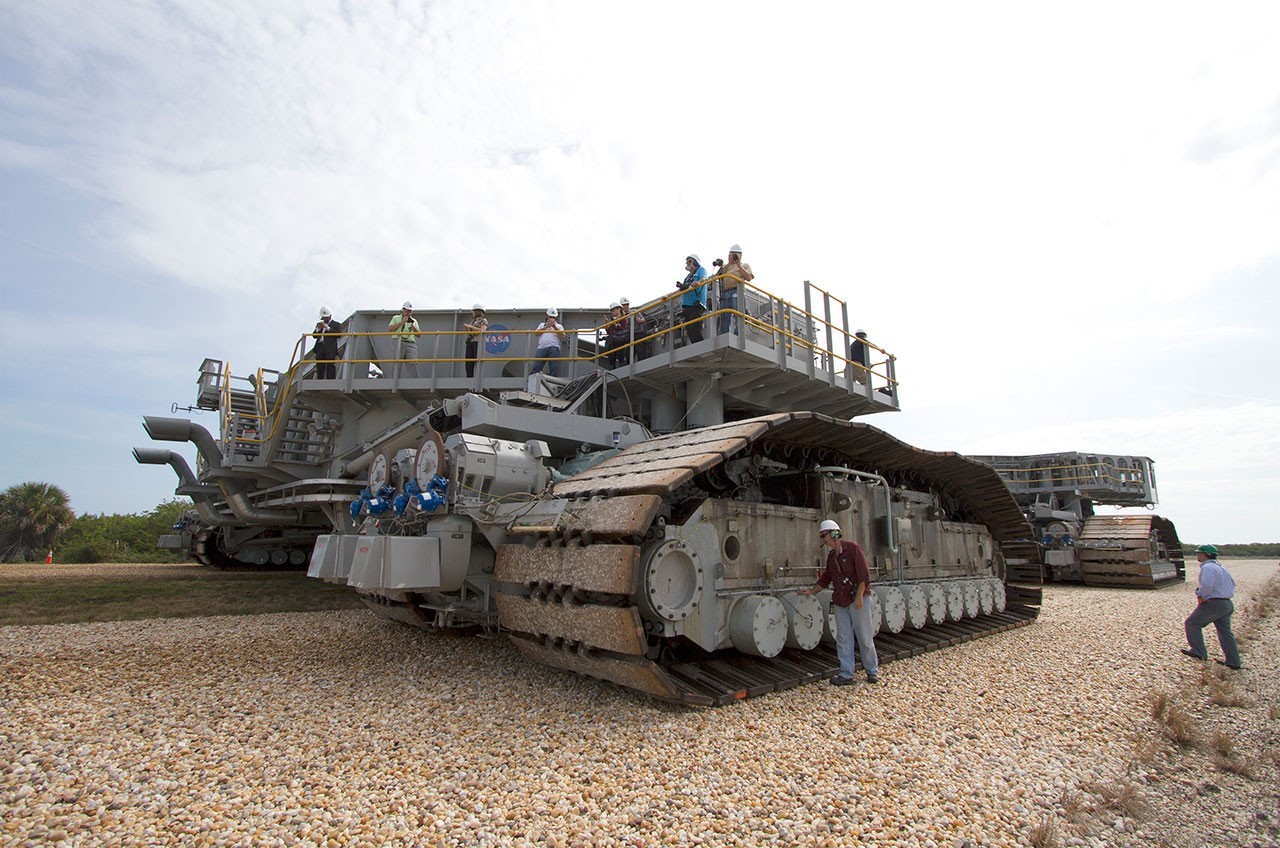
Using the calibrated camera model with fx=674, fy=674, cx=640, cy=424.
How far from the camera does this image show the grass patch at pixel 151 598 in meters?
9.99

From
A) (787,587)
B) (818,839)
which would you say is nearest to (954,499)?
(787,587)

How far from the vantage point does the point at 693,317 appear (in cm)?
948

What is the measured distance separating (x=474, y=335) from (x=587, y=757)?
8786 mm

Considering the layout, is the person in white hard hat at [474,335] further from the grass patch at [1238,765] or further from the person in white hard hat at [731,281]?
the grass patch at [1238,765]

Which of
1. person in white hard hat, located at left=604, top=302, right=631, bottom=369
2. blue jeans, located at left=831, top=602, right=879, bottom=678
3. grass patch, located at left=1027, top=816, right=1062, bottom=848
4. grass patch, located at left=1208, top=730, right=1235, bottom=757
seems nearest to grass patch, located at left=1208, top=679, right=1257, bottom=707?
grass patch, located at left=1208, top=730, right=1235, bottom=757

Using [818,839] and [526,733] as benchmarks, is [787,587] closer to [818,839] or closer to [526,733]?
[526,733]

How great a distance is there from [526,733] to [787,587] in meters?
3.04

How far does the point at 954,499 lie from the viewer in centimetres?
1072

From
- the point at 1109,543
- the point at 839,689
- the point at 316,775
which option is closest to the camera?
the point at 316,775

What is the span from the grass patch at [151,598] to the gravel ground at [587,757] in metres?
3.36

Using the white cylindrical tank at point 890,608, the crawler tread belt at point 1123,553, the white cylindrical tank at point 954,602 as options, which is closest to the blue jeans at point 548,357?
the white cylindrical tank at point 890,608

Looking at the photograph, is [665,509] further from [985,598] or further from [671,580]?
[985,598]

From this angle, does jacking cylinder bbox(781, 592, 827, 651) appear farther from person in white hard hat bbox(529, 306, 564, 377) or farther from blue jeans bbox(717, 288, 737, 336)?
person in white hard hat bbox(529, 306, 564, 377)

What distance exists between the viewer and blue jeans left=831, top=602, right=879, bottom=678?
607cm
